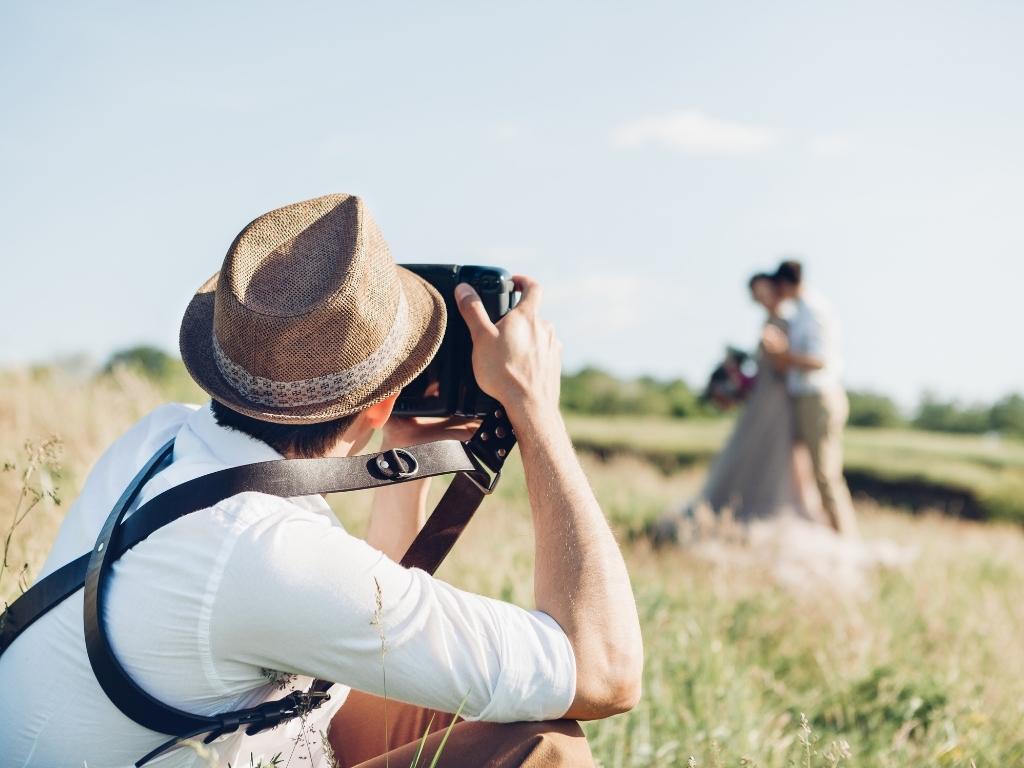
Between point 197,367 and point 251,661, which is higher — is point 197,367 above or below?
→ above

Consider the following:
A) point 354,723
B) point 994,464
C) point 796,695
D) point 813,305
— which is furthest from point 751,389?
point 994,464

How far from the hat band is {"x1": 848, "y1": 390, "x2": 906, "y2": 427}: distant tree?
2386 centimetres

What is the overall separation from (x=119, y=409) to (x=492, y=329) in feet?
13.3

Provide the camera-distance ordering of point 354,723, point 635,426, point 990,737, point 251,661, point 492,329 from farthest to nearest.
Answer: point 635,426 → point 990,737 → point 354,723 → point 492,329 → point 251,661

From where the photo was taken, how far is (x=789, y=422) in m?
7.63

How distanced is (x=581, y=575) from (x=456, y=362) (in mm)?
633

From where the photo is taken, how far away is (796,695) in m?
3.86

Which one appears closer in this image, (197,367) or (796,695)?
(197,367)

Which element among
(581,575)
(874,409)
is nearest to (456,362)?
(581,575)

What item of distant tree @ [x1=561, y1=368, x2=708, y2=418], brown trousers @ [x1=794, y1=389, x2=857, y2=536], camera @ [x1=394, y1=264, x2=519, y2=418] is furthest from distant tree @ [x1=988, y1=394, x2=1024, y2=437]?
camera @ [x1=394, y1=264, x2=519, y2=418]

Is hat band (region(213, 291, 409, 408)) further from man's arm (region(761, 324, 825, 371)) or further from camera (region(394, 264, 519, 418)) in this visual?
man's arm (region(761, 324, 825, 371))

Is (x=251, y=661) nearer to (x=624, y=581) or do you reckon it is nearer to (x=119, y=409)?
(x=624, y=581)

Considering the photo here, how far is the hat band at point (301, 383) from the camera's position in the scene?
161 cm

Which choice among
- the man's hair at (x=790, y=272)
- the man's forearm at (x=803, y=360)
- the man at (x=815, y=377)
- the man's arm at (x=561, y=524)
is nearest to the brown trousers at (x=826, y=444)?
the man at (x=815, y=377)
